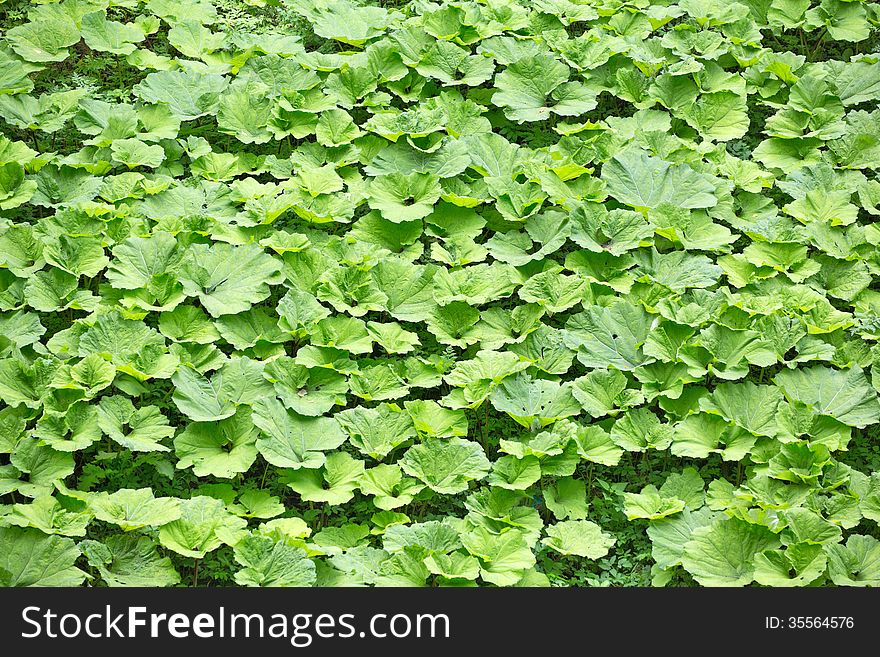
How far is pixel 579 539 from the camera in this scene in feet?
11.5

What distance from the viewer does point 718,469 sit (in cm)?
388

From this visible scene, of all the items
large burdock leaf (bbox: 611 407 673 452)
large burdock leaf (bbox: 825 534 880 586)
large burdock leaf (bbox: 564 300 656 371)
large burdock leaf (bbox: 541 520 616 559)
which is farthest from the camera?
large burdock leaf (bbox: 564 300 656 371)

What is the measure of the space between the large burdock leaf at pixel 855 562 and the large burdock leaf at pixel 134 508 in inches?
92.0

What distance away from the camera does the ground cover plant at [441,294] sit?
351cm

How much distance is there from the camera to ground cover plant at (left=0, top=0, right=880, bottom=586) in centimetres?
351

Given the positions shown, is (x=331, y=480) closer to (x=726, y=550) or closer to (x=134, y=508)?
(x=134, y=508)

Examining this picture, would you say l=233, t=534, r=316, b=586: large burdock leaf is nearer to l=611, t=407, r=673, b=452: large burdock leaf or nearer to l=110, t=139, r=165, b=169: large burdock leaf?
l=611, t=407, r=673, b=452: large burdock leaf

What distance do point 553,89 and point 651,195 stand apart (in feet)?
3.01

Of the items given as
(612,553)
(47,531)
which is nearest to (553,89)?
(612,553)

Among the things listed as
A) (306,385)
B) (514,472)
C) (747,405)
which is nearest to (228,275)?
(306,385)

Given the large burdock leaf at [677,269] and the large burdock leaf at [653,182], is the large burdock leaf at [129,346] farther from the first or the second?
the large burdock leaf at [653,182]

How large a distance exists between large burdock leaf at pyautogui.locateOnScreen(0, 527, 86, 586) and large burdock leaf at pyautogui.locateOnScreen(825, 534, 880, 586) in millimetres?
2626

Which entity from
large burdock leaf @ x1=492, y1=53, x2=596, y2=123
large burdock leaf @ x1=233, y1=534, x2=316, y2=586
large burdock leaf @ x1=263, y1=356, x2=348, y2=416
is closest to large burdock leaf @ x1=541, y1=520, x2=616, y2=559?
large burdock leaf @ x1=233, y1=534, x2=316, y2=586

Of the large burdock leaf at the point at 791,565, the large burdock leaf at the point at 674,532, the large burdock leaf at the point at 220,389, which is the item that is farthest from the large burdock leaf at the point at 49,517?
the large burdock leaf at the point at 791,565
